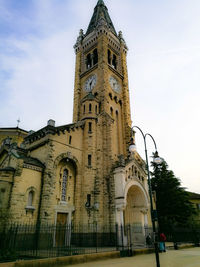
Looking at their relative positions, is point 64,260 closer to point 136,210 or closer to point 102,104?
point 136,210

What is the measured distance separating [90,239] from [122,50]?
35.6 metres

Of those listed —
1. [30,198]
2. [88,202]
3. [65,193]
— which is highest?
[65,193]

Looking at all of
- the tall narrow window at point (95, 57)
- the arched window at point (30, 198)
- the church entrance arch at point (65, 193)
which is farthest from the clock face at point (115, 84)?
the arched window at point (30, 198)

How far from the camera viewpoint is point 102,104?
29.1 metres

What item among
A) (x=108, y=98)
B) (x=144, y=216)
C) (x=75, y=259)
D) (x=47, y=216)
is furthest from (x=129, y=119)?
(x=75, y=259)

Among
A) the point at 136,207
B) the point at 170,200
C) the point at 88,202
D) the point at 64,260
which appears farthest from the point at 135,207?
the point at 64,260

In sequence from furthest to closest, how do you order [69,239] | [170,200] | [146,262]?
1. [170,200]
2. [69,239]
3. [146,262]

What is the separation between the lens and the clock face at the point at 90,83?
3326cm

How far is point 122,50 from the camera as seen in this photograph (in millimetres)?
41156

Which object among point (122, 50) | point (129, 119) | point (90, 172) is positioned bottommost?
point (90, 172)

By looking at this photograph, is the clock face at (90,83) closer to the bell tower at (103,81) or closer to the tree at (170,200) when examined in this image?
the bell tower at (103,81)

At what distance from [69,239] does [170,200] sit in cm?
2361

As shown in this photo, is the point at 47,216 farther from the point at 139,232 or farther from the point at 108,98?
the point at 108,98

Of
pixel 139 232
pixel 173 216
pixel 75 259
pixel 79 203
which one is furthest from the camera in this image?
pixel 173 216
